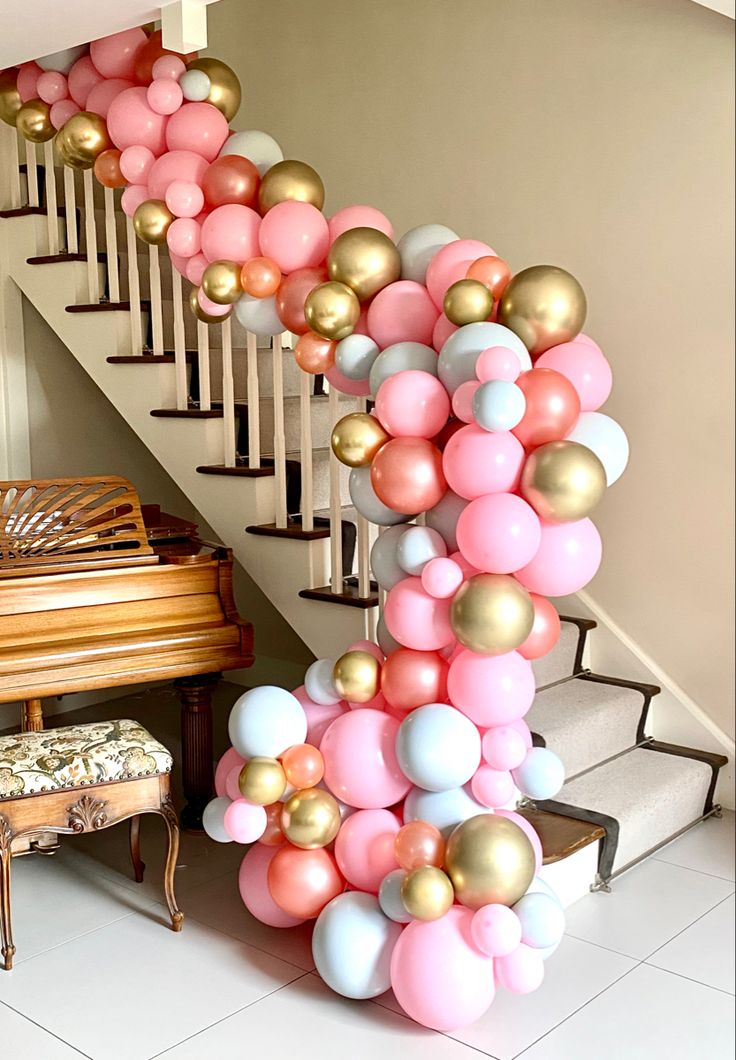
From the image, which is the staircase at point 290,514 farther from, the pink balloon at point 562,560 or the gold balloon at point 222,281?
the pink balloon at point 562,560

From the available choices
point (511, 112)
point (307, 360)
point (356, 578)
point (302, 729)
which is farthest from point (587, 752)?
point (511, 112)

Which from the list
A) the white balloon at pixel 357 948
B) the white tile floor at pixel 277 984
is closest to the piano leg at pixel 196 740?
the white tile floor at pixel 277 984

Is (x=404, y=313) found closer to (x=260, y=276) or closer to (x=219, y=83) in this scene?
(x=260, y=276)

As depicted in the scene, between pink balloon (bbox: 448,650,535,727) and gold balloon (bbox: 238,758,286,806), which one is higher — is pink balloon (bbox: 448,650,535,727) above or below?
above

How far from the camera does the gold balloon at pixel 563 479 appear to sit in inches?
76.8

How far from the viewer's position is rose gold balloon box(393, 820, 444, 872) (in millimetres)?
2117

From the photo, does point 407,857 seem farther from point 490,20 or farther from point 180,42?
point 490,20

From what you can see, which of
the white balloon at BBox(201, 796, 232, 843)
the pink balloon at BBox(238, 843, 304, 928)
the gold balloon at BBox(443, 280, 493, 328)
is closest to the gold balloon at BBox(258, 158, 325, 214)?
the gold balloon at BBox(443, 280, 493, 328)

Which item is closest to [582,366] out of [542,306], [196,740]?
[542,306]

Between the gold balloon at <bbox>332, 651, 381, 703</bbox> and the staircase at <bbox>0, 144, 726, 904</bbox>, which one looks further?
the staircase at <bbox>0, 144, 726, 904</bbox>

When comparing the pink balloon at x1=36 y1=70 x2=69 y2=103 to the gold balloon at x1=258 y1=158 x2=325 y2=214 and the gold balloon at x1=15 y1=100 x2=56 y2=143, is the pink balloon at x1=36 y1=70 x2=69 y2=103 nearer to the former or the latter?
the gold balloon at x1=15 y1=100 x2=56 y2=143

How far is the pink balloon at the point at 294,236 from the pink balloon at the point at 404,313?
222mm

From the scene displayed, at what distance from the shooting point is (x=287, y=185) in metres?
2.44

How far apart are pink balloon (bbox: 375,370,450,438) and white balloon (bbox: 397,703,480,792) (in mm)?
574
